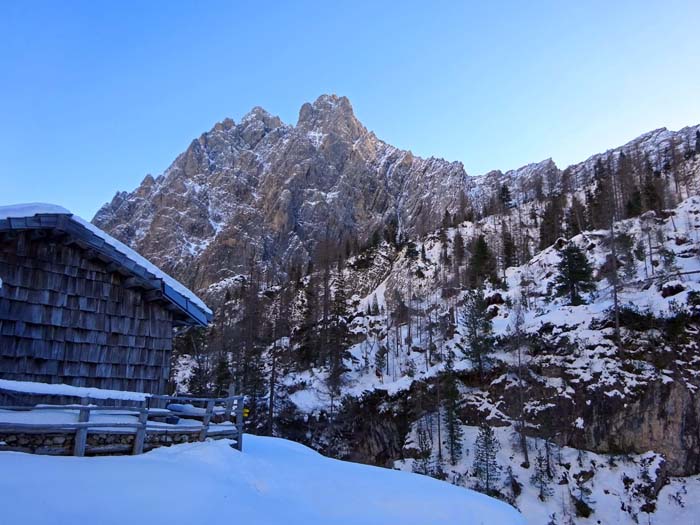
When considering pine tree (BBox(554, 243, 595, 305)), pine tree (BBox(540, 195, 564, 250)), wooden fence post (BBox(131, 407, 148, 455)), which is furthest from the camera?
pine tree (BBox(540, 195, 564, 250))

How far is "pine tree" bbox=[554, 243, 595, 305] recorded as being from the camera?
131ft

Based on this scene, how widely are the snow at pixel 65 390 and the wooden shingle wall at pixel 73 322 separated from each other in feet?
1.57

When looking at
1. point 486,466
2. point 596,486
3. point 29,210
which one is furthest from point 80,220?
point 596,486

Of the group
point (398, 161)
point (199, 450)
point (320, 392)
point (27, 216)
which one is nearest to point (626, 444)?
point (320, 392)

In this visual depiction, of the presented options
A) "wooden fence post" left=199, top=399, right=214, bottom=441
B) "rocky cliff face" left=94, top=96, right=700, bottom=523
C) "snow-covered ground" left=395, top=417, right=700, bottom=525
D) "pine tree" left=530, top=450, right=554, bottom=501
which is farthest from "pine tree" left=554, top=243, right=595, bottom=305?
"wooden fence post" left=199, top=399, right=214, bottom=441

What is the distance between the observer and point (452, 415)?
30766mm

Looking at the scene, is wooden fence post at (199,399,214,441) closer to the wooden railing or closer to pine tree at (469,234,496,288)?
the wooden railing

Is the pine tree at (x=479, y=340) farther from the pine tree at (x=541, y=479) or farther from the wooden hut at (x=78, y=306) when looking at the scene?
the wooden hut at (x=78, y=306)

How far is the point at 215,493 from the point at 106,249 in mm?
7149

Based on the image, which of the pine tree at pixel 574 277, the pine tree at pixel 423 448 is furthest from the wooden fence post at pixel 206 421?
the pine tree at pixel 574 277

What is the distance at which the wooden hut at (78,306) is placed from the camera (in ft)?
34.7

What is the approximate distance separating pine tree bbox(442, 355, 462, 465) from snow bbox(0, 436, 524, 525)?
20.1m

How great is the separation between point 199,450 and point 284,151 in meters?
124

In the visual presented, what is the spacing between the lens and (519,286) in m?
51.2
